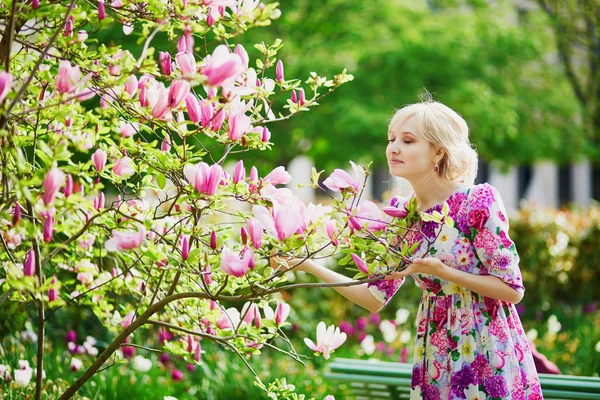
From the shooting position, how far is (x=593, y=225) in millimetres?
8250

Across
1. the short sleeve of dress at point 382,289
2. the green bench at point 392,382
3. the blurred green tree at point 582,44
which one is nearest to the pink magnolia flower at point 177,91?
the short sleeve of dress at point 382,289

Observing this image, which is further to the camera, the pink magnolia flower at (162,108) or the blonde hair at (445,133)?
the blonde hair at (445,133)

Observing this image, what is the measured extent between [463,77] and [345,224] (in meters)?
10.7

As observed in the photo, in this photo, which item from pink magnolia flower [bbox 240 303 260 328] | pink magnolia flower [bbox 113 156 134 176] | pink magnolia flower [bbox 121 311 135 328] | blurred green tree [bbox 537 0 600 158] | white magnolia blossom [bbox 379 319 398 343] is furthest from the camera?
blurred green tree [bbox 537 0 600 158]

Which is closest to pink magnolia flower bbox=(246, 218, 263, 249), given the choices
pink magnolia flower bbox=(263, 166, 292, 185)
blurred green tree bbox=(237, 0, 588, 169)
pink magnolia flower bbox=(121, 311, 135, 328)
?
pink magnolia flower bbox=(263, 166, 292, 185)

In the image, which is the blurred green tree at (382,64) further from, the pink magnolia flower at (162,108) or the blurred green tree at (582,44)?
the pink magnolia flower at (162,108)

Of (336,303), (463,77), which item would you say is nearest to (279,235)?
(336,303)

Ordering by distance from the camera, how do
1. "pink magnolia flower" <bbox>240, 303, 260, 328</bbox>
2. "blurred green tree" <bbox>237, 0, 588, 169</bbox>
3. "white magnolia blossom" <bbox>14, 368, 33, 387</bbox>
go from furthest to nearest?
"blurred green tree" <bbox>237, 0, 588, 169</bbox> < "white magnolia blossom" <bbox>14, 368, 33, 387</bbox> < "pink magnolia flower" <bbox>240, 303, 260, 328</bbox>

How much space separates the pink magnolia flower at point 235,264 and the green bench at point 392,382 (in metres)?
1.80

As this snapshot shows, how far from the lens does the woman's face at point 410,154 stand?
108 inches

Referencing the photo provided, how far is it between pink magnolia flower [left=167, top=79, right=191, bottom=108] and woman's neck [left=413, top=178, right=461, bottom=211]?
3.14ft

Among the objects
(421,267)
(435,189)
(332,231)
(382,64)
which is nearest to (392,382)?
(435,189)

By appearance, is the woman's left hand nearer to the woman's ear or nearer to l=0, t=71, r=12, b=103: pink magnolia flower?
the woman's ear

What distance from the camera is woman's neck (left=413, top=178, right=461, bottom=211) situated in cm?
281
